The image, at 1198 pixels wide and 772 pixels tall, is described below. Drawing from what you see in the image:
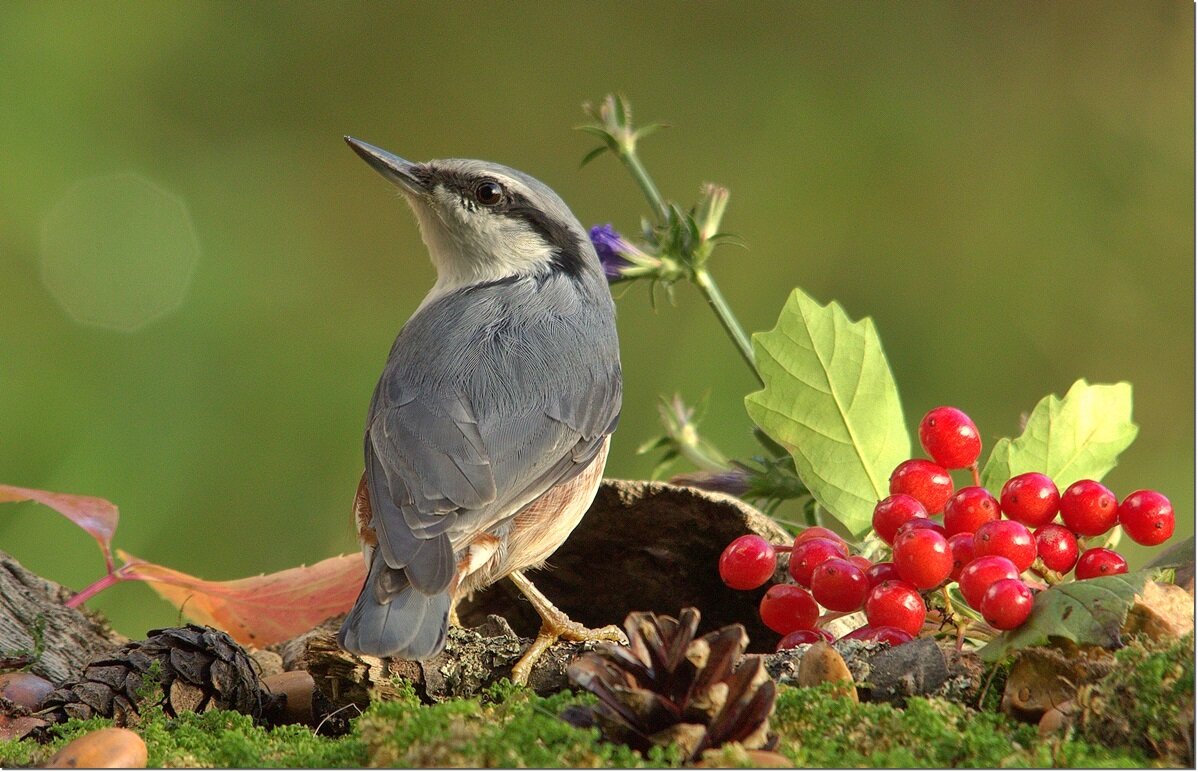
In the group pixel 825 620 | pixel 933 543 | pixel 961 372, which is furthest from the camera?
pixel 961 372

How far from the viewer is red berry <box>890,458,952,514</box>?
1884mm

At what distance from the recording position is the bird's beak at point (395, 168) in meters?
2.62

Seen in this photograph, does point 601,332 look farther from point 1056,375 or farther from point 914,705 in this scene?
point 1056,375

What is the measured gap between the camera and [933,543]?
5.42ft

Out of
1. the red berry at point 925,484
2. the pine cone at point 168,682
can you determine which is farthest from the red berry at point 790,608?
the pine cone at point 168,682

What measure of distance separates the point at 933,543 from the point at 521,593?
95cm

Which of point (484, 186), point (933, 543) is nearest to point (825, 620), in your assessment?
point (933, 543)

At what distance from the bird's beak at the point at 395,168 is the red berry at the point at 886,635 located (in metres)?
1.46

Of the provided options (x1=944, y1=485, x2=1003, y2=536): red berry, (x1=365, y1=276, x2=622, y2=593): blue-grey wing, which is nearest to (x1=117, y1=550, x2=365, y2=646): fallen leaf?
(x1=365, y1=276, x2=622, y2=593): blue-grey wing

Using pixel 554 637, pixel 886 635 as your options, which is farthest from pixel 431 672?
pixel 886 635

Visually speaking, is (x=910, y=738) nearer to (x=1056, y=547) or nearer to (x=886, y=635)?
(x=886, y=635)

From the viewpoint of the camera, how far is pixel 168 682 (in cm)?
178

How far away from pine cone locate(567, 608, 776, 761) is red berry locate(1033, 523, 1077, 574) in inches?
26.3

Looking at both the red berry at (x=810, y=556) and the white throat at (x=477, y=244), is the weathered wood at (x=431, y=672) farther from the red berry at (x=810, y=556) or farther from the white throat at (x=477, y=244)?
the white throat at (x=477, y=244)
